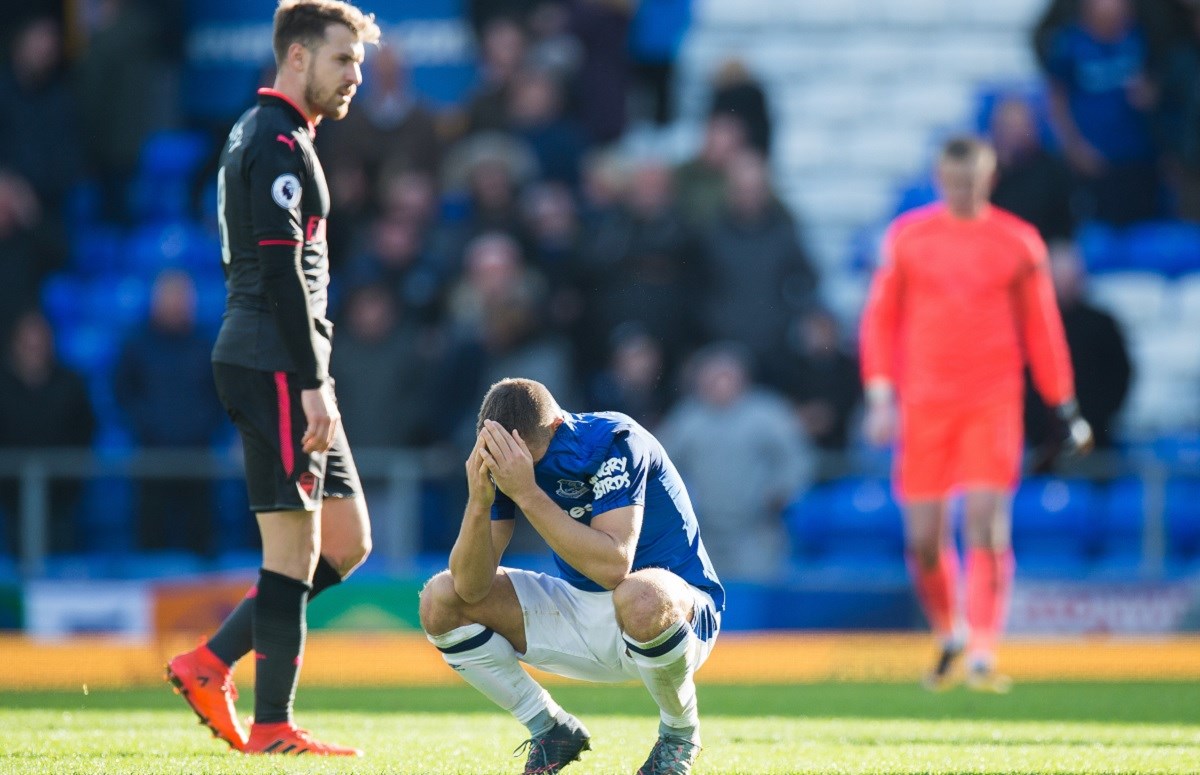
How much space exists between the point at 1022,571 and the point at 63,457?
6.44 meters

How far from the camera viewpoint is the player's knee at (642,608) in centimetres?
484

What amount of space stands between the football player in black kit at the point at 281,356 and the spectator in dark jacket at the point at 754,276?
22.4 ft

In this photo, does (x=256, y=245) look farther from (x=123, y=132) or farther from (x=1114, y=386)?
(x=123, y=132)

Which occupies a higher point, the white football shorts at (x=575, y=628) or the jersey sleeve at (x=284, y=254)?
the jersey sleeve at (x=284, y=254)

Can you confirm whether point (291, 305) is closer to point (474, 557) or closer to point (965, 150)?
point (474, 557)

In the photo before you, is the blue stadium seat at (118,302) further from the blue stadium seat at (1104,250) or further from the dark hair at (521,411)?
the dark hair at (521,411)

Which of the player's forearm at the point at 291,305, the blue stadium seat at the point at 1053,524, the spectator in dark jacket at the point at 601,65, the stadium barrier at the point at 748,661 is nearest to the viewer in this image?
the player's forearm at the point at 291,305

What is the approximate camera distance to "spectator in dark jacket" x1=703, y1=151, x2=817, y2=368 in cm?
1255

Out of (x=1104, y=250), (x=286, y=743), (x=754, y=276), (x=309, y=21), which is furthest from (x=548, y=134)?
(x=286, y=743)

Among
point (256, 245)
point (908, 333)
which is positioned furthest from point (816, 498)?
point (256, 245)

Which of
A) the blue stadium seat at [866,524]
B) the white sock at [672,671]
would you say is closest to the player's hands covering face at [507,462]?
the white sock at [672,671]

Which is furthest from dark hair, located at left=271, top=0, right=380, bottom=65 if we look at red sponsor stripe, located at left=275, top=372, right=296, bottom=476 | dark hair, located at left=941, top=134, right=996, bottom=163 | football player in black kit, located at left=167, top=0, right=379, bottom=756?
dark hair, located at left=941, top=134, right=996, bottom=163

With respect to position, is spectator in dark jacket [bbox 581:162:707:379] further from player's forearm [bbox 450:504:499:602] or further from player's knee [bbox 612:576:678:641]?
player's knee [bbox 612:576:678:641]

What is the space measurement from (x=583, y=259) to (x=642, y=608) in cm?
799
